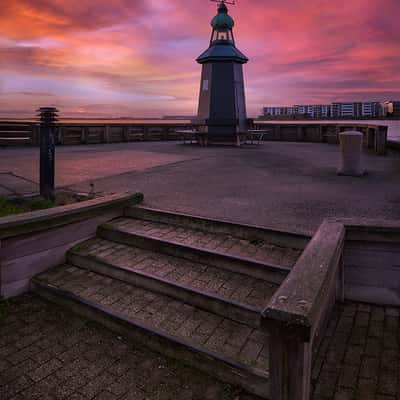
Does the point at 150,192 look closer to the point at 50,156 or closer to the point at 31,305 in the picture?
the point at 50,156

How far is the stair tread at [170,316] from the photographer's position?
118 inches

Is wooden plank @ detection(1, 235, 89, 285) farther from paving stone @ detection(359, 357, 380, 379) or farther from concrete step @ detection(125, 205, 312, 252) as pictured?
paving stone @ detection(359, 357, 380, 379)

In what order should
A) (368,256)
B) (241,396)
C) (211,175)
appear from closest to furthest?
1. (241,396)
2. (368,256)
3. (211,175)

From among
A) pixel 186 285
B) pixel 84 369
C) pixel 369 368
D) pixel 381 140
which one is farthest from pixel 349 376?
pixel 381 140

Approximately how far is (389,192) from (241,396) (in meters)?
5.61

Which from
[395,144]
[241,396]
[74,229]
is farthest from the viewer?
[395,144]

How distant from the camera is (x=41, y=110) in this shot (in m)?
5.93

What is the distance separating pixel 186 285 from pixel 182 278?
176 millimetres

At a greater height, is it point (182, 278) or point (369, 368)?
point (182, 278)

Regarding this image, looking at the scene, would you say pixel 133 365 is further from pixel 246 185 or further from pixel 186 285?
pixel 246 185

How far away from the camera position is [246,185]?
26.1 ft

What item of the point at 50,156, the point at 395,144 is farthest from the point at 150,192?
the point at 395,144

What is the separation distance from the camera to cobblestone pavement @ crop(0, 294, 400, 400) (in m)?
2.73

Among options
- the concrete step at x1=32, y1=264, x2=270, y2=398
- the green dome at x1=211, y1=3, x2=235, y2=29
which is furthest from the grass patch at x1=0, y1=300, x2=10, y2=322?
the green dome at x1=211, y1=3, x2=235, y2=29
